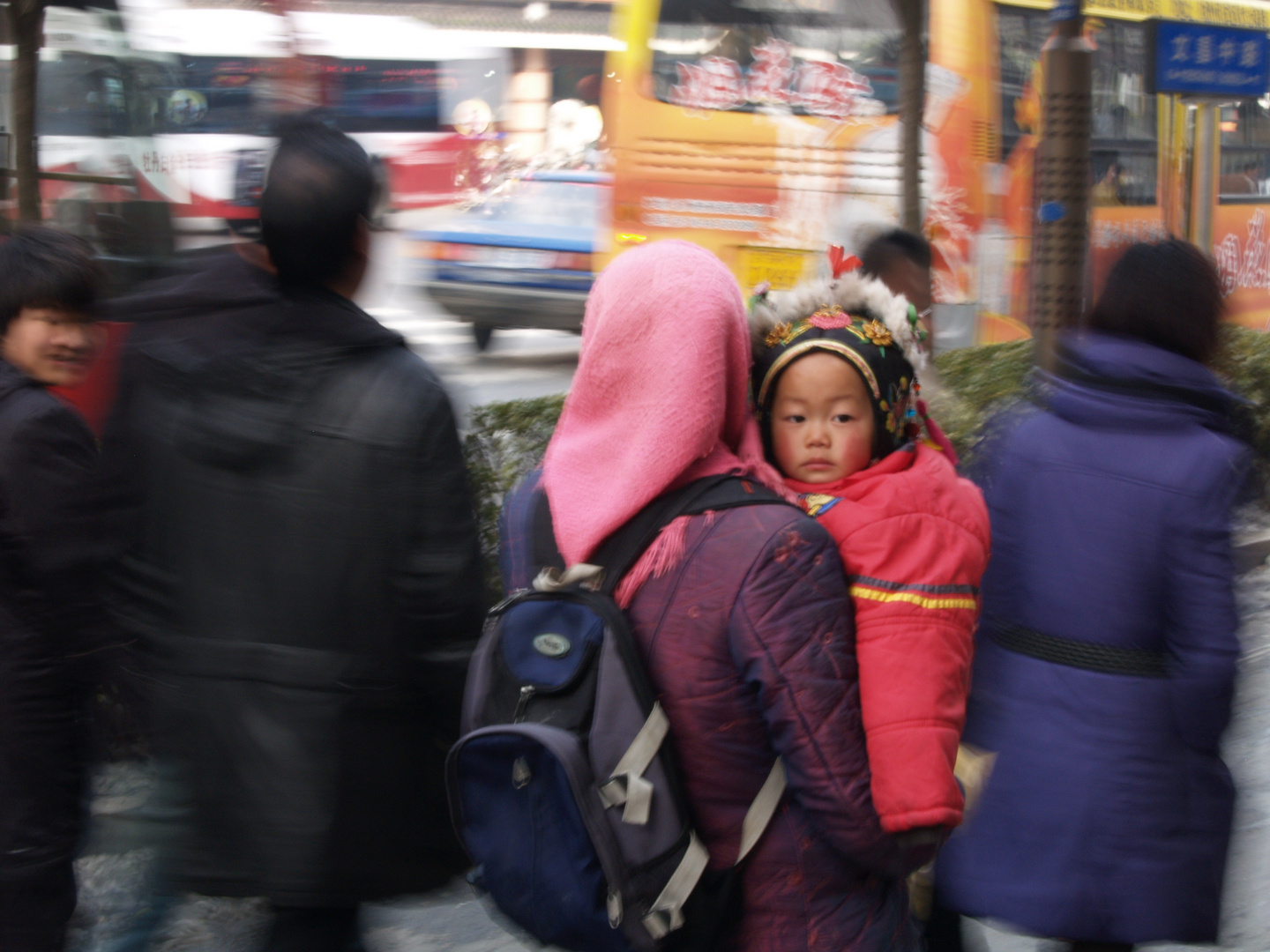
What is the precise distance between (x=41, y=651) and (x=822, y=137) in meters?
8.20

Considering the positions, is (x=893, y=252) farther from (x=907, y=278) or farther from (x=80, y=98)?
(x=80, y=98)

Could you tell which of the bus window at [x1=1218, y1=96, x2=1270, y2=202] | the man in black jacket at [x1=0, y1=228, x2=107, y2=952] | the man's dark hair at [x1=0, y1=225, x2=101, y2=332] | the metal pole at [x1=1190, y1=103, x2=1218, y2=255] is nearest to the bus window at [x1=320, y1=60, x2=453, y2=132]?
the bus window at [x1=1218, y1=96, x2=1270, y2=202]

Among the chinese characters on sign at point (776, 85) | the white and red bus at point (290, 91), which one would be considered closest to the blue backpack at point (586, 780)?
the white and red bus at point (290, 91)

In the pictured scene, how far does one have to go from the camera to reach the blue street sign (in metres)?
5.77

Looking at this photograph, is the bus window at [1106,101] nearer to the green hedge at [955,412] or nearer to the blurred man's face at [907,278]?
the green hedge at [955,412]

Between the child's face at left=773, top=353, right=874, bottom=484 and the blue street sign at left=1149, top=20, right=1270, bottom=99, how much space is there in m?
4.59

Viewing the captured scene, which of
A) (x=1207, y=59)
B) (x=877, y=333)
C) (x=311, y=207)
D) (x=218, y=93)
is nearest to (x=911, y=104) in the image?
(x=1207, y=59)

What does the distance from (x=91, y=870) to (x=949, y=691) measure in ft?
9.59

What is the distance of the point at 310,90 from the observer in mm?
2916

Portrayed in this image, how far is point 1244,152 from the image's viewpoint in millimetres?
11578

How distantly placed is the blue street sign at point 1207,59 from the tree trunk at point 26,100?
4705 millimetres

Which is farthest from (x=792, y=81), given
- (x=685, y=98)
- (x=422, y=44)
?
(x=422, y=44)

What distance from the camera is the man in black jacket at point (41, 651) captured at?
2496mm

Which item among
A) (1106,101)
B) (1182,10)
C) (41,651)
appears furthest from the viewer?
(1182,10)
